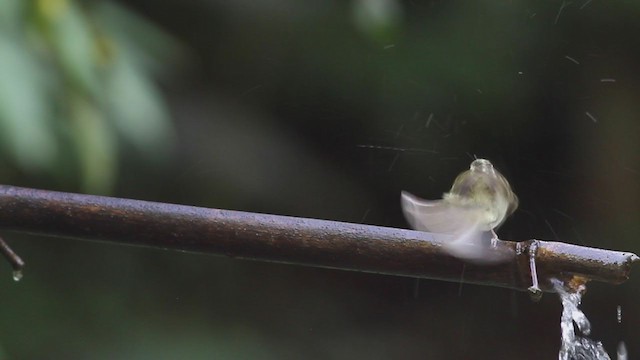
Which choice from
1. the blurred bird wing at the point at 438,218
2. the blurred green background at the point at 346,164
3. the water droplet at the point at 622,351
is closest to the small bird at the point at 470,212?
the blurred bird wing at the point at 438,218

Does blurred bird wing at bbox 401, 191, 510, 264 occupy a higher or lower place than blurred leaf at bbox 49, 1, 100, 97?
lower

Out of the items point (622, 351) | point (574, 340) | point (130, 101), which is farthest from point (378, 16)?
point (622, 351)

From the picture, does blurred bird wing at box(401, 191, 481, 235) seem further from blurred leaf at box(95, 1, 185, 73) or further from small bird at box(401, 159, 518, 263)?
blurred leaf at box(95, 1, 185, 73)

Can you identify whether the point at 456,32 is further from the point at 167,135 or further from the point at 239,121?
the point at 167,135

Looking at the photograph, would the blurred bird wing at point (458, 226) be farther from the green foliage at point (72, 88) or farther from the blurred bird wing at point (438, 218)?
the green foliage at point (72, 88)

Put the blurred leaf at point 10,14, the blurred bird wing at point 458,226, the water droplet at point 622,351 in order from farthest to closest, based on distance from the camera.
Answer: the water droplet at point 622,351 → the blurred leaf at point 10,14 → the blurred bird wing at point 458,226

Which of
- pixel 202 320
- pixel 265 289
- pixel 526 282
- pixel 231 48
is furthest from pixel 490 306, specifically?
pixel 526 282

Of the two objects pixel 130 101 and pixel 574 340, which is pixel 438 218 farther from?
pixel 130 101

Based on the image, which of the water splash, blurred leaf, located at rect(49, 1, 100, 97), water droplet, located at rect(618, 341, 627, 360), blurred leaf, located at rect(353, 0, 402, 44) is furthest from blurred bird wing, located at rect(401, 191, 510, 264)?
water droplet, located at rect(618, 341, 627, 360)
